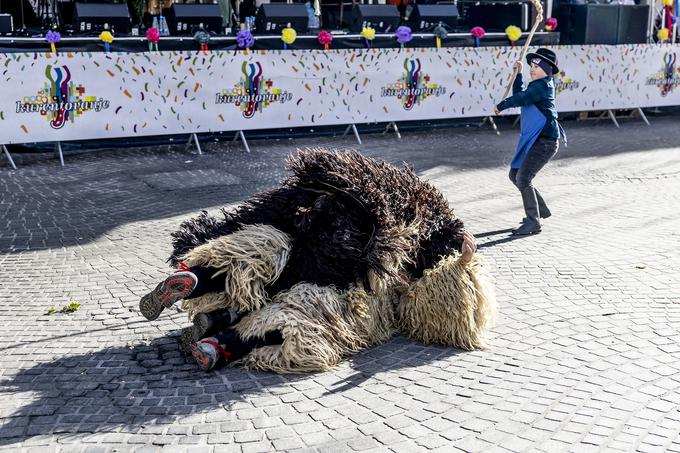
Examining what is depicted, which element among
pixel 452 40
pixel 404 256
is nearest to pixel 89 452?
pixel 404 256

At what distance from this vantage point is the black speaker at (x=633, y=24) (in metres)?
18.2

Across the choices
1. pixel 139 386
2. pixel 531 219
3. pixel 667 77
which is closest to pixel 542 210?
pixel 531 219

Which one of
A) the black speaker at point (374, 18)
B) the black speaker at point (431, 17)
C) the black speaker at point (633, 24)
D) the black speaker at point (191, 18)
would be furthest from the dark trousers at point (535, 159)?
the black speaker at point (633, 24)

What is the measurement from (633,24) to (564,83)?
3.99 m

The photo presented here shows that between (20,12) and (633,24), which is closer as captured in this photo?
(20,12)

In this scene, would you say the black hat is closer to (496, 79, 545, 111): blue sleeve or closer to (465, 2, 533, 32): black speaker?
(496, 79, 545, 111): blue sleeve

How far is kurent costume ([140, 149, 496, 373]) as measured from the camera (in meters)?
4.75

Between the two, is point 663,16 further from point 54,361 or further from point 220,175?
point 54,361

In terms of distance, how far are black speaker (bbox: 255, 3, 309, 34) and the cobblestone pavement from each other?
229 inches

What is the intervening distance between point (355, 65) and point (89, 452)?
10.5 m

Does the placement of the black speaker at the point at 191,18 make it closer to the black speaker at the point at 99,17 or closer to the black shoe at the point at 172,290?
the black speaker at the point at 99,17

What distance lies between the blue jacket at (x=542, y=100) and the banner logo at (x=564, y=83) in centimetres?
749

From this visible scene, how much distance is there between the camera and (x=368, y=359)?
5051 millimetres

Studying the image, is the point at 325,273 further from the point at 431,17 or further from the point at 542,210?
the point at 431,17
